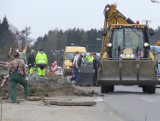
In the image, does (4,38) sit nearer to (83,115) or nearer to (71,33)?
(71,33)

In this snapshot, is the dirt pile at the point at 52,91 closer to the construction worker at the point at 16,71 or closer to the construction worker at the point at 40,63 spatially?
the construction worker at the point at 16,71

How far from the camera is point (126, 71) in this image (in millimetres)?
24734

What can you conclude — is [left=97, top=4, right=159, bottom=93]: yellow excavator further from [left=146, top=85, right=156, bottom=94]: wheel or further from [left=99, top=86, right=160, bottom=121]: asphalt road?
[left=99, top=86, right=160, bottom=121]: asphalt road

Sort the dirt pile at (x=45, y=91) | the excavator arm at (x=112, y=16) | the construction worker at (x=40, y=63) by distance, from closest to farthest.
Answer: the dirt pile at (x=45, y=91) < the excavator arm at (x=112, y=16) < the construction worker at (x=40, y=63)

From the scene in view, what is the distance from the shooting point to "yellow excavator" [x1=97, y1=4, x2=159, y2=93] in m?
24.6

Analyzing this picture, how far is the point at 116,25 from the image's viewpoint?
26562mm

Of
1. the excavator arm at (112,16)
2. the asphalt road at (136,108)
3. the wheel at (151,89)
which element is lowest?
the asphalt road at (136,108)

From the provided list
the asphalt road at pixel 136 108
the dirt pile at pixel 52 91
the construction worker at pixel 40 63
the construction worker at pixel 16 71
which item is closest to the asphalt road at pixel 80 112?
the asphalt road at pixel 136 108

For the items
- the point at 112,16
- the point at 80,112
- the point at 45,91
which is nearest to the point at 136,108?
the point at 80,112

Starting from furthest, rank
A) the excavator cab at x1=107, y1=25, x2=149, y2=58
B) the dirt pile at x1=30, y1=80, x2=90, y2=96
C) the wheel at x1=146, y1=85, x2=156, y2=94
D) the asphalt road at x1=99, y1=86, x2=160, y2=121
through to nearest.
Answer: the excavator cab at x1=107, y1=25, x2=149, y2=58 → the wheel at x1=146, y1=85, x2=156, y2=94 → the dirt pile at x1=30, y1=80, x2=90, y2=96 → the asphalt road at x1=99, y1=86, x2=160, y2=121

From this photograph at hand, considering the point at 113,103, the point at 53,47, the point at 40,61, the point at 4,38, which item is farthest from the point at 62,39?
the point at 113,103

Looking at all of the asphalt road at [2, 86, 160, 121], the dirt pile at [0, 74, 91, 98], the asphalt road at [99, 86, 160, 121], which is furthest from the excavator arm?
the asphalt road at [2, 86, 160, 121]

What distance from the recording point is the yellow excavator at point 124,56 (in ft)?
80.6

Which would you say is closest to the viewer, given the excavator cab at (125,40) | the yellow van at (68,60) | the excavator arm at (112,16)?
the excavator cab at (125,40)
